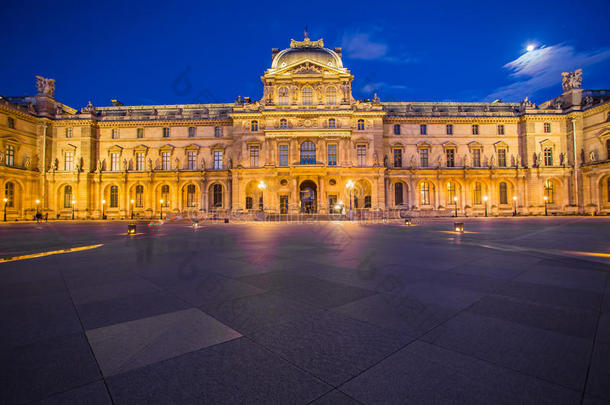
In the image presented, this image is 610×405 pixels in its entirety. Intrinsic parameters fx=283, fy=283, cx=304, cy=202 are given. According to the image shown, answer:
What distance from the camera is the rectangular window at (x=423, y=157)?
1818 inches

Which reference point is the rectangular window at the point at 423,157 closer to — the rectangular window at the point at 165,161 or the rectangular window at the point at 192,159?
the rectangular window at the point at 192,159

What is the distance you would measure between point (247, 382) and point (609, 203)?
5639cm

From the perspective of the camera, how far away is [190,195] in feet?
153

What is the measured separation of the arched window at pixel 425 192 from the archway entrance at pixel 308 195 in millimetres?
17052

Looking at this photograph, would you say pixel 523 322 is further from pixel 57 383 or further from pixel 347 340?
pixel 57 383

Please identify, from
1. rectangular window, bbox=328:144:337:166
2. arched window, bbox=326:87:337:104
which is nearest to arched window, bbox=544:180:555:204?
rectangular window, bbox=328:144:337:166

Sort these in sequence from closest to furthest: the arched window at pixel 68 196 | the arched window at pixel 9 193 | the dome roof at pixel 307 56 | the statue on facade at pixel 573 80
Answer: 1. the arched window at pixel 9 193
2. the dome roof at pixel 307 56
3. the arched window at pixel 68 196
4. the statue on facade at pixel 573 80

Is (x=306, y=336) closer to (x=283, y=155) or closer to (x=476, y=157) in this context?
(x=283, y=155)

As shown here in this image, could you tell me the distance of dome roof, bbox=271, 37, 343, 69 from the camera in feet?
144

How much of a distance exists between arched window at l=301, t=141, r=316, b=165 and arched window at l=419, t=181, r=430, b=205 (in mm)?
18317

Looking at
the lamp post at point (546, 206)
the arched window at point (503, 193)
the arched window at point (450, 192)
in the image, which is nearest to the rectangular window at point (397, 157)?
the arched window at point (450, 192)

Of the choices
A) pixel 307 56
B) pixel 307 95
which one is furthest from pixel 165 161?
pixel 307 56

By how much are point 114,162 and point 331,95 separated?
36.8 metres

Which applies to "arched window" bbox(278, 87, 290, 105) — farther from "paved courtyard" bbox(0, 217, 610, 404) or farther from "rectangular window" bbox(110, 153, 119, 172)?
"paved courtyard" bbox(0, 217, 610, 404)
